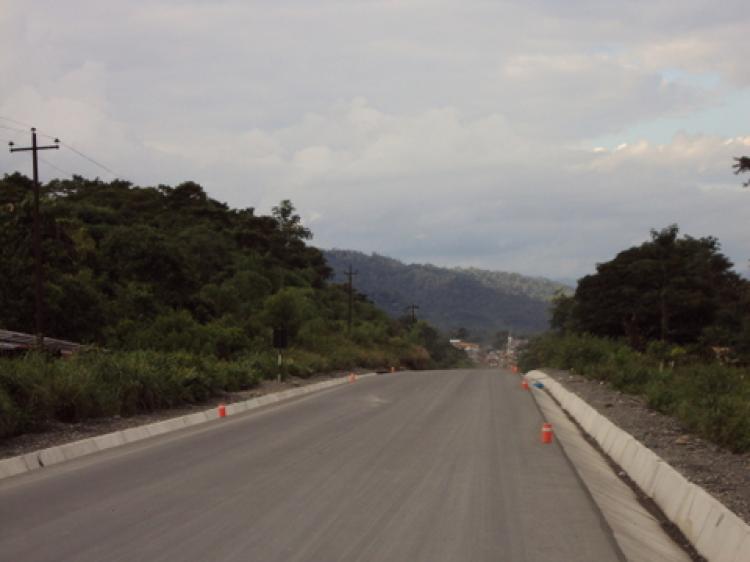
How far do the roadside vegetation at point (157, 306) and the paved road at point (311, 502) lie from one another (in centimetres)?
→ 285

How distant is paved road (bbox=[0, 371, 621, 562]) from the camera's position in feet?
23.5

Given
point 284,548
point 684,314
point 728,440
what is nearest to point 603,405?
point 728,440

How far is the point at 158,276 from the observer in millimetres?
51312

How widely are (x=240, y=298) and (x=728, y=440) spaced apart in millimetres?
55441

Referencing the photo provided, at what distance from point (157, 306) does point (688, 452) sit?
38.3 m

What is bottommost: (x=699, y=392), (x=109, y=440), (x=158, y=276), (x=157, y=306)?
(x=109, y=440)

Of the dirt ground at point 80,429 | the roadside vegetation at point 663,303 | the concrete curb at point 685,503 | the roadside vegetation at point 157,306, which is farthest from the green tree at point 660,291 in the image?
the concrete curb at point 685,503

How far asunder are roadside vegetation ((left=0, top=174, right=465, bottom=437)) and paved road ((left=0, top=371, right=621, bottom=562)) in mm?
2848

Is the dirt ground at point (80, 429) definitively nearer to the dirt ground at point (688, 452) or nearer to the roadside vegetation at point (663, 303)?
the dirt ground at point (688, 452)

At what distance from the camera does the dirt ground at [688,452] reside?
943cm

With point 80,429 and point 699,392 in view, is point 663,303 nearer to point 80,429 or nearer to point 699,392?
point 699,392

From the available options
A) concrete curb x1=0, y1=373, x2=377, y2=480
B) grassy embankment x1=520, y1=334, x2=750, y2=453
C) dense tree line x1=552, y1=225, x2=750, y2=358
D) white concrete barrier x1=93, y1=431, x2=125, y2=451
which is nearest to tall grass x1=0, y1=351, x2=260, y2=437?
concrete curb x1=0, y1=373, x2=377, y2=480

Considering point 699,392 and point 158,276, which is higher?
point 158,276

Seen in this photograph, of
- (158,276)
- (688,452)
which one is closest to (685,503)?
(688,452)
